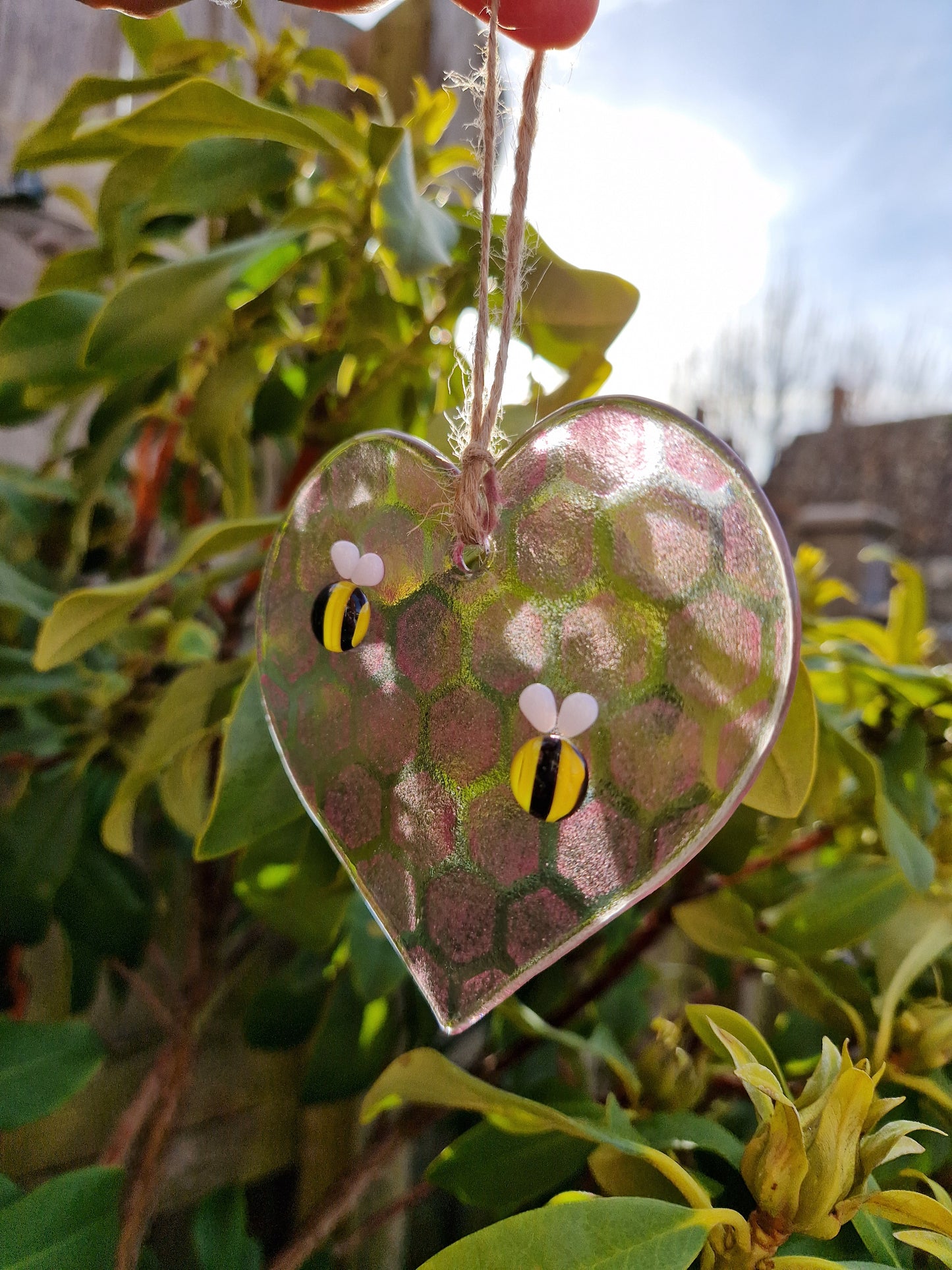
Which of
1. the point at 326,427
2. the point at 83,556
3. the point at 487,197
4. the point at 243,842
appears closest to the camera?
the point at 487,197

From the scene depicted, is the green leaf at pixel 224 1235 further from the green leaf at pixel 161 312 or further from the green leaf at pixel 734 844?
the green leaf at pixel 161 312

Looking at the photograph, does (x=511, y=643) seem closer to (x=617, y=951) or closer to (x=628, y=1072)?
(x=628, y=1072)

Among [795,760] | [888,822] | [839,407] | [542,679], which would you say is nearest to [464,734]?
[542,679]

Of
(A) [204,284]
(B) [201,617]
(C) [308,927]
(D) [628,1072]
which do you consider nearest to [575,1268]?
(D) [628,1072]

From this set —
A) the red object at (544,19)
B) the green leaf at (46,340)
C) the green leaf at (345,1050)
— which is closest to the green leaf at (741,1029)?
the green leaf at (345,1050)

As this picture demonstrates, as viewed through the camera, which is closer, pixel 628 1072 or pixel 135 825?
pixel 628 1072

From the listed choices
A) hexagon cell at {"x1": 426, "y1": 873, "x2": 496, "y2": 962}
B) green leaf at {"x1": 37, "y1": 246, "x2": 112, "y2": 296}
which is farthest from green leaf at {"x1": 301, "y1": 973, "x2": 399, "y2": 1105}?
green leaf at {"x1": 37, "y1": 246, "x2": 112, "y2": 296}
